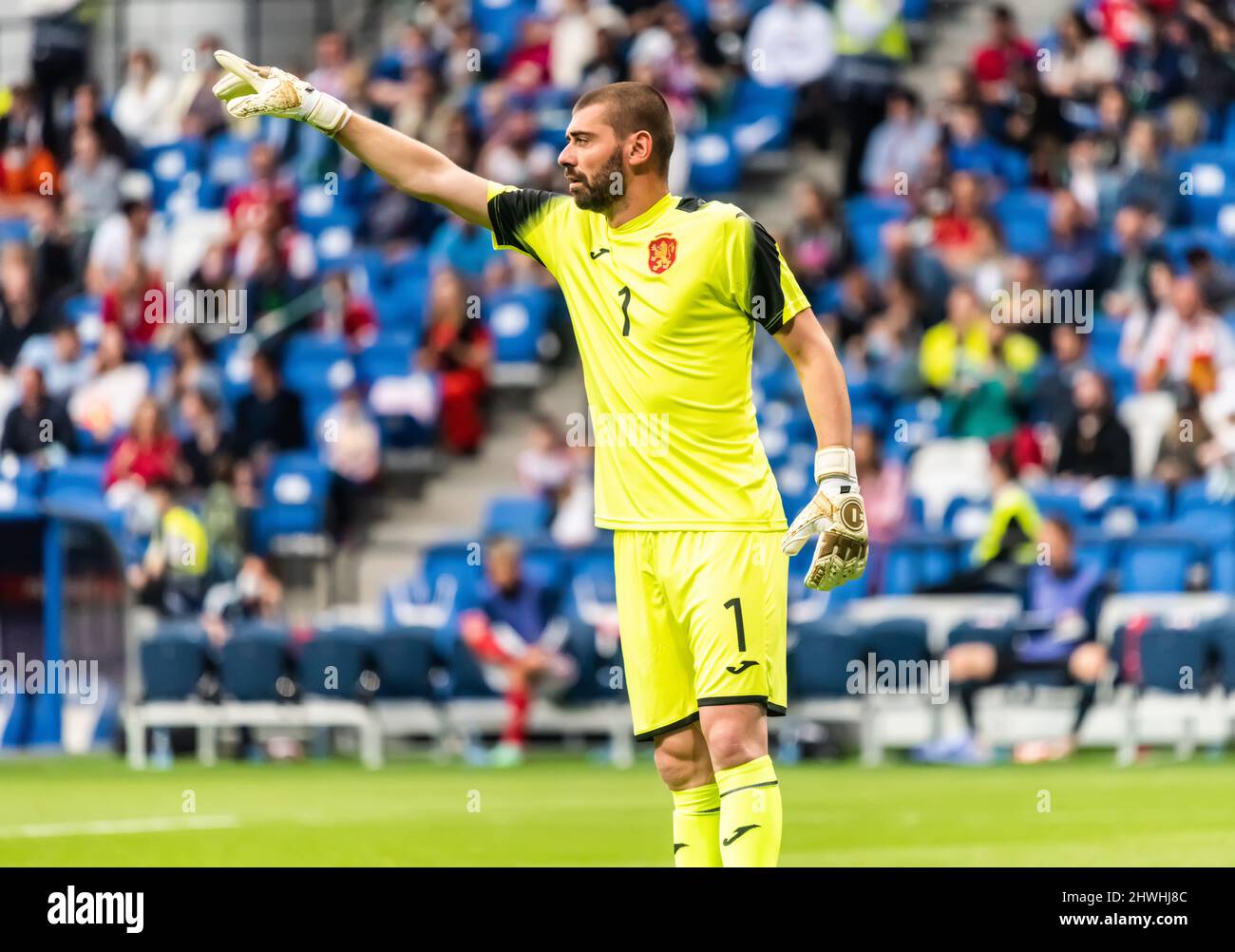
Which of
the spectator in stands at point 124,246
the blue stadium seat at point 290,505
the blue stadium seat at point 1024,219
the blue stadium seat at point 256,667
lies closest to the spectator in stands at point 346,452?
the blue stadium seat at point 290,505

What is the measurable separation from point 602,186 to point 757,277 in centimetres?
54

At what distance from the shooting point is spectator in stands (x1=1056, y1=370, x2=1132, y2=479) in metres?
16.1

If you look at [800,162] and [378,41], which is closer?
[800,162]

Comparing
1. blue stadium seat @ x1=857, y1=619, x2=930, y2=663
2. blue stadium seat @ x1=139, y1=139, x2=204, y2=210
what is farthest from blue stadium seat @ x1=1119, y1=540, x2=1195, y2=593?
blue stadium seat @ x1=139, y1=139, x2=204, y2=210

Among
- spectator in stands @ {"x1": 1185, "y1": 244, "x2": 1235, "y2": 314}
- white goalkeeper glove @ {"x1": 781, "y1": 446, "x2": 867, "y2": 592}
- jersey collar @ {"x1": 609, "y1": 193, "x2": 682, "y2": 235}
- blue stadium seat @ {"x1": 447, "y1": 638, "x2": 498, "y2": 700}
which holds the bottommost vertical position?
blue stadium seat @ {"x1": 447, "y1": 638, "x2": 498, "y2": 700}

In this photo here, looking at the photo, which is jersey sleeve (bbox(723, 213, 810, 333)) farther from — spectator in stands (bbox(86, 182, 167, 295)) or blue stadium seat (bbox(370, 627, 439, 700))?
spectator in stands (bbox(86, 182, 167, 295))

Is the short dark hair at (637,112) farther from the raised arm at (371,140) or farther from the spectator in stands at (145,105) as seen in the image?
the spectator in stands at (145,105)

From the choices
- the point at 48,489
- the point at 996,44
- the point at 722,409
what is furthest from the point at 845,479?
the point at 996,44

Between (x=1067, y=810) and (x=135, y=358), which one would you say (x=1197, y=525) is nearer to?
(x=1067, y=810)

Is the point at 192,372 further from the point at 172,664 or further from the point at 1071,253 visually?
the point at 1071,253

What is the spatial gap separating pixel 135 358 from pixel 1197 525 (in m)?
9.15

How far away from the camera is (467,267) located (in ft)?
64.8

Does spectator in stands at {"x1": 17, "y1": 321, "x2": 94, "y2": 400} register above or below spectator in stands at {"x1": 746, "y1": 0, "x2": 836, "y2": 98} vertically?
below

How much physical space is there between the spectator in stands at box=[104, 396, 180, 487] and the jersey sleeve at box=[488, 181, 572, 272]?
36.0 feet
